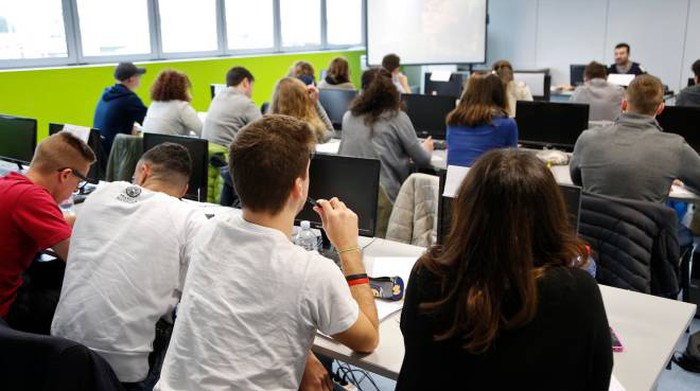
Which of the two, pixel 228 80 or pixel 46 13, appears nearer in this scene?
pixel 228 80

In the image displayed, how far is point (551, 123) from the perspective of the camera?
481cm

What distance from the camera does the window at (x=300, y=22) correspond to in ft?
30.8

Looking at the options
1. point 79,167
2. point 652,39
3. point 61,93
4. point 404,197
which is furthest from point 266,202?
point 652,39

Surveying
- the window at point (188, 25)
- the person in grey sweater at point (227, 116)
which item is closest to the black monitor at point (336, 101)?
the person in grey sweater at point (227, 116)

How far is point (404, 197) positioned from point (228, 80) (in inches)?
115

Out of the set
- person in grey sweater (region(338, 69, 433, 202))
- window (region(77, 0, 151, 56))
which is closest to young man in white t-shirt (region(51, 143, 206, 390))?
person in grey sweater (region(338, 69, 433, 202))

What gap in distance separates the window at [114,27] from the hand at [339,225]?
5549mm

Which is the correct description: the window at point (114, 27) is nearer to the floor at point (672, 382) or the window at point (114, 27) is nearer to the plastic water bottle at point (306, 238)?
the plastic water bottle at point (306, 238)

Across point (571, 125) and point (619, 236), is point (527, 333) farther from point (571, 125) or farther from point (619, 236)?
point (571, 125)

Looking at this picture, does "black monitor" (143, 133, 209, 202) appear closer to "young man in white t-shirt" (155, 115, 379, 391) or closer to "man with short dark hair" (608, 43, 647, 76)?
"young man in white t-shirt" (155, 115, 379, 391)

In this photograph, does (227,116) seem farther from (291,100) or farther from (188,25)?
(188,25)

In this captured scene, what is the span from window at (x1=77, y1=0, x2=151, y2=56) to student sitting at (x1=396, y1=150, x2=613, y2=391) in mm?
6256

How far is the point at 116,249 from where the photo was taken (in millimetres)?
2018

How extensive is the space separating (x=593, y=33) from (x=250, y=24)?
5.09 meters
